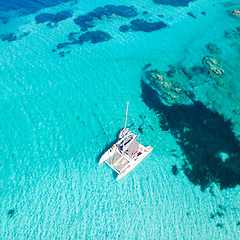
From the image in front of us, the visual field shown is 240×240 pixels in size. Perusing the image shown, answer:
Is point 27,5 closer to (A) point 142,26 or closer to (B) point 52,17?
(B) point 52,17

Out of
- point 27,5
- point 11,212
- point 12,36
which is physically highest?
point 27,5

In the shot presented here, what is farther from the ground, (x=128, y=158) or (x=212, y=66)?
(x=212, y=66)

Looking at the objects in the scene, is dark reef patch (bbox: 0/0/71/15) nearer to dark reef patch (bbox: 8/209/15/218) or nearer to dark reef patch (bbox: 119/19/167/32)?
dark reef patch (bbox: 119/19/167/32)

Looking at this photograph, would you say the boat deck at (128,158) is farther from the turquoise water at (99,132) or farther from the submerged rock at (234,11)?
the submerged rock at (234,11)

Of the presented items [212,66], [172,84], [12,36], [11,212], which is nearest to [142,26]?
[212,66]

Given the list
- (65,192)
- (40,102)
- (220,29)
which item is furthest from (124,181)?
(220,29)

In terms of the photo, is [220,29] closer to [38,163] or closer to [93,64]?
[93,64]
